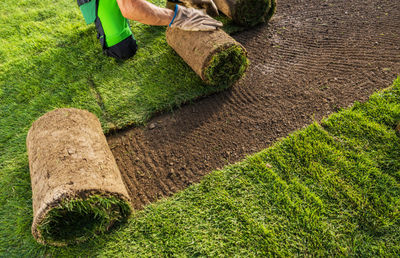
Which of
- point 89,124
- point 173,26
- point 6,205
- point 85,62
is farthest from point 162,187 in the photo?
point 85,62

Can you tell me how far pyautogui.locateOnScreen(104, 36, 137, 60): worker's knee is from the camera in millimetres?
3959

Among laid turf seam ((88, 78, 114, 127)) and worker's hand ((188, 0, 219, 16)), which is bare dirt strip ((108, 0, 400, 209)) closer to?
laid turf seam ((88, 78, 114, 127))

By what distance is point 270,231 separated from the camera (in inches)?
93.4

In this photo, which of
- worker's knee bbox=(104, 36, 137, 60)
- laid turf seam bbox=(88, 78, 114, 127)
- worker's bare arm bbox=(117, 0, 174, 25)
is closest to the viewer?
worker's bare arm bbox=(117, 0, 174, 25)

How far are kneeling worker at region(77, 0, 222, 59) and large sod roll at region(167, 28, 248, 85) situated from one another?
0.15 meters

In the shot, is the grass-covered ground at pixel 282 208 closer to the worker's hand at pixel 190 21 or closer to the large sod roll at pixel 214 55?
the large sod roll at pixel 214 55

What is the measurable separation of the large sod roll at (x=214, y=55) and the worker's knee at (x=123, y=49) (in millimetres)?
855

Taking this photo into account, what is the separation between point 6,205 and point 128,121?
1559 mm

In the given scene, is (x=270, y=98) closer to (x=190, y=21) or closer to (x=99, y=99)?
(x=190, y=21)

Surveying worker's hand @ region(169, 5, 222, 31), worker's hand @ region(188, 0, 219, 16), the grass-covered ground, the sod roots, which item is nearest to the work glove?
worker's hand @ region(188, 0, 219, 16)

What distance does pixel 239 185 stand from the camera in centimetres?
271

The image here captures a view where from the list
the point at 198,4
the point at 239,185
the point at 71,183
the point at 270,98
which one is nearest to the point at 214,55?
the point at 270,98

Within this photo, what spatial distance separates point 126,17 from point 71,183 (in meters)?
2.34

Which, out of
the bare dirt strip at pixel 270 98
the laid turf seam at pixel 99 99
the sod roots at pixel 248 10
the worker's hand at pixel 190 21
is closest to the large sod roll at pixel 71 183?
the bare dirt strip at pixel 270 98
